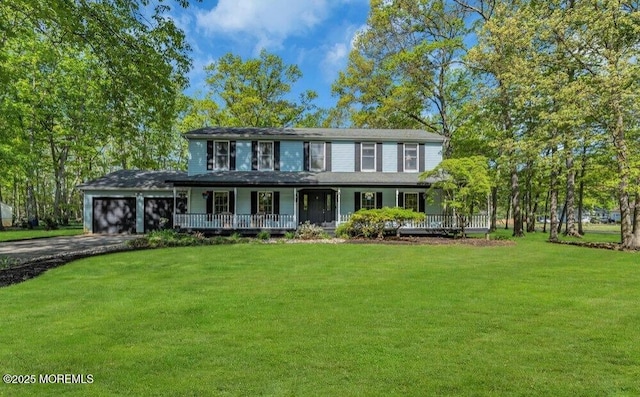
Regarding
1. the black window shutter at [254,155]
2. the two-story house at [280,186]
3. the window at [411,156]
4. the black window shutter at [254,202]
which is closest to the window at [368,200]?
the two-story house at [280,186]

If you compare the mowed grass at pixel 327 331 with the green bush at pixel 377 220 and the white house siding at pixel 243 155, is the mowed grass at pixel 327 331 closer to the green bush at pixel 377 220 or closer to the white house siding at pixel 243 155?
the green bush at pixel 377 220

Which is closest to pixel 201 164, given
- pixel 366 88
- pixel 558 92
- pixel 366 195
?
pixel 366 195

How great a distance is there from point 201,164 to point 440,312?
57.6ft

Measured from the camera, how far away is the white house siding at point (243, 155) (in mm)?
20734

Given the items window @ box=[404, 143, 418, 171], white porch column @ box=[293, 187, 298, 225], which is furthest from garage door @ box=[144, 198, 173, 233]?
window @ box=[404, 143, 418, 171]

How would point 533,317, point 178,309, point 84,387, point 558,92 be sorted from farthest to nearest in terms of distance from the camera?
point 558,92
point 178,309
point 533,317
point 84,387

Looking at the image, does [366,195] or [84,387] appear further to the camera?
[366,195]

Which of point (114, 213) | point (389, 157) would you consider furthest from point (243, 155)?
point (114, 213)

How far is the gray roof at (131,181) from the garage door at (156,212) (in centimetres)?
88

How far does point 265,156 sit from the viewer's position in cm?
2095

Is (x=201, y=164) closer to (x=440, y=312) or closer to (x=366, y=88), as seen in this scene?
(x=366, y=88)

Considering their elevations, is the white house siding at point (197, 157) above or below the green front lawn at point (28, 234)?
above

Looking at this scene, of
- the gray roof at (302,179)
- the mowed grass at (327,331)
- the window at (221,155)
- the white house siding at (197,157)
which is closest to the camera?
the mowed grass at (327,331)

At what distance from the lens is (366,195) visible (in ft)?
67.6
